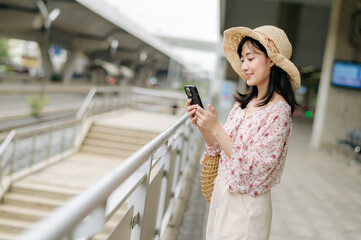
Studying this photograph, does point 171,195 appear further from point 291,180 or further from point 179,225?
point 291,180

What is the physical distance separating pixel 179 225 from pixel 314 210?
206cm

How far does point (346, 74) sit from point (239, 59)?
9.87 meters

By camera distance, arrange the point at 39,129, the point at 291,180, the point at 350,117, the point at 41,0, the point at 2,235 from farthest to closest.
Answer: the point at 41,0, the point at 350,117, the point at 39,129, the point at 2,235, the point at 291,180

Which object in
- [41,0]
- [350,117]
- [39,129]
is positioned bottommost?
[39,129]

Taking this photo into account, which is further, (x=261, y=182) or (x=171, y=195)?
(x=171, y=195)

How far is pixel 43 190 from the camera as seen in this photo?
314 inches

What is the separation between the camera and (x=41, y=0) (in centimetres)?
2230

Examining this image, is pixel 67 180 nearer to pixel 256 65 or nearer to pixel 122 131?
pixel 122 131

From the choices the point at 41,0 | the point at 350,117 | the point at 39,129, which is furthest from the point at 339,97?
the point at 41,0

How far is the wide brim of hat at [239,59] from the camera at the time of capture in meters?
1.60

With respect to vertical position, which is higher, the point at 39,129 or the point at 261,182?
the point at 261,182

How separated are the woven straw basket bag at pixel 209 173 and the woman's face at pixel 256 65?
44 centimetres

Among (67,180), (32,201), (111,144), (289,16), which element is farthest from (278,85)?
(289,16)

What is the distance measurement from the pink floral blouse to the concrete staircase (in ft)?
15.9
